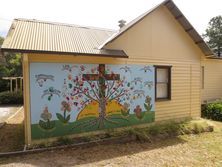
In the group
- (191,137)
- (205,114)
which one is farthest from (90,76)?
(205,114)

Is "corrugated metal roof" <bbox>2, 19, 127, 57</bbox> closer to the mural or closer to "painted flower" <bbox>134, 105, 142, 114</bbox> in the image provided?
the mural

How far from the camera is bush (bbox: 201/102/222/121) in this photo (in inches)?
483

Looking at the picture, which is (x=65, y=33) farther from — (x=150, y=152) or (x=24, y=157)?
(x=150, y=152)

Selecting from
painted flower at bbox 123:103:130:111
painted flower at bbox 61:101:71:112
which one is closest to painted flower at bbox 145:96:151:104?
painted flower at bbox 123:103:130:111

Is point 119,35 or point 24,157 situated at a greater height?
point 119,35

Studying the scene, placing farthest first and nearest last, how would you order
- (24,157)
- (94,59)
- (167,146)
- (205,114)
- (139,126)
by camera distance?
(205,114) → (139,126) → (94,59) → (167,146) → (24,157)

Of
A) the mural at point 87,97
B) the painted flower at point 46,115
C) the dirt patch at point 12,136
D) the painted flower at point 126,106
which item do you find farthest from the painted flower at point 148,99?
the dirt patch at point 12,136

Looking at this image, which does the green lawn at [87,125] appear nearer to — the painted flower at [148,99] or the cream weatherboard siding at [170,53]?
the painted flower at [148,99]

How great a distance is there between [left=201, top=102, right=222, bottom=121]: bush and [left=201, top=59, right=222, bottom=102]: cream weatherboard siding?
12.3 ft

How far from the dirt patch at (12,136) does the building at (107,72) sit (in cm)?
64

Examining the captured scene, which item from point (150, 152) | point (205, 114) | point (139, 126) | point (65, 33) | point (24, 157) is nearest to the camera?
point (24, 157)

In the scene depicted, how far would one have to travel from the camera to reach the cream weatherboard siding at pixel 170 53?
9.16 m

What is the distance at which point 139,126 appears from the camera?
9219 millimetres

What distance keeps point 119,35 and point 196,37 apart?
14.8 feet
